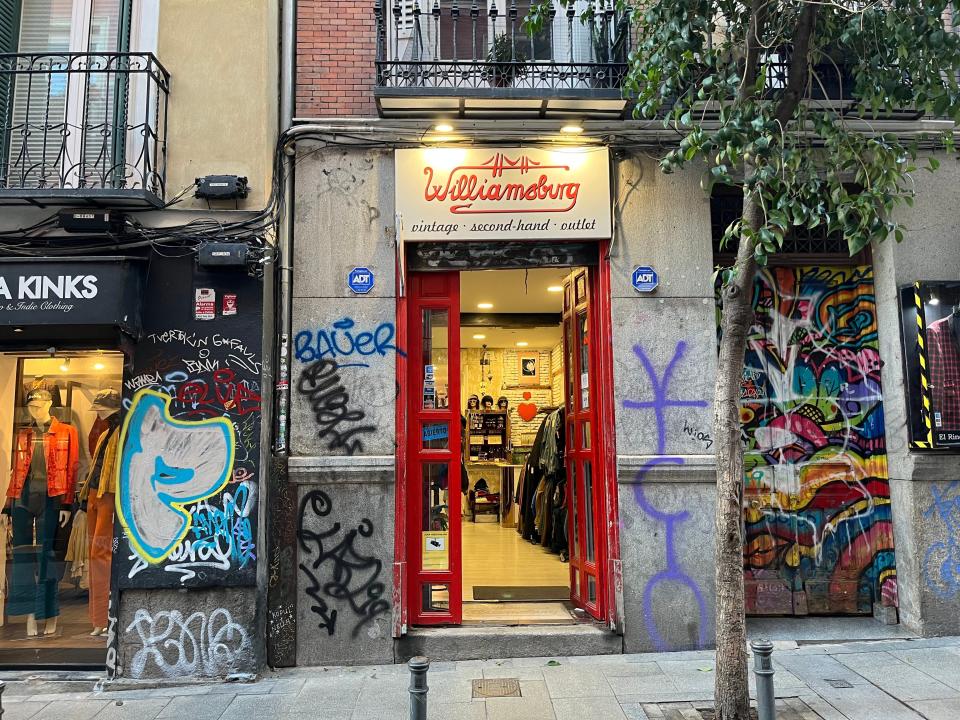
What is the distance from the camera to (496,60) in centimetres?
720

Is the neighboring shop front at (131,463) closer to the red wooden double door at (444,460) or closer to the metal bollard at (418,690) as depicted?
the red wooden double door at (444,460)

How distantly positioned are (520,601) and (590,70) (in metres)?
5.82

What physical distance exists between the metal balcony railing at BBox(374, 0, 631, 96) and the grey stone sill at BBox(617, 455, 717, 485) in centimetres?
373

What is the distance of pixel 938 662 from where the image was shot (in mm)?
6188

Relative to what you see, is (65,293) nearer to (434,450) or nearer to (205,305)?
(205,305)

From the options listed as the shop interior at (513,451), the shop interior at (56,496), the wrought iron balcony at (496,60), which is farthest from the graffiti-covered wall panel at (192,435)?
the wrought iron balcony at (496,60)

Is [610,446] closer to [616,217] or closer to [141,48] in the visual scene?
[616,217]

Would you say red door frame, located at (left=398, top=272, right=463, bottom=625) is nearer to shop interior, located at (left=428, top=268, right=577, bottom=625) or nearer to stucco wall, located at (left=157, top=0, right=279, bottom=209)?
shop interior, located at (left=428, top=268, right=577, bottom=625)

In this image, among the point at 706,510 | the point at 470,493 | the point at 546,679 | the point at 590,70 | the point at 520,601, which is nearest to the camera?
the point at 546,679

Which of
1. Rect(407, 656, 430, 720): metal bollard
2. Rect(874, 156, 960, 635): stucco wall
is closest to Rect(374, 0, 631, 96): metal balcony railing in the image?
Rect(874, 156, 960, 635): stucco wall

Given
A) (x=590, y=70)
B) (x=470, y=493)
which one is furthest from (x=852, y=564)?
(x=470, y=493)

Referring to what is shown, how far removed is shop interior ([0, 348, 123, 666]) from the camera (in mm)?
6781

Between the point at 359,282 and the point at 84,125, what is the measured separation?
2961 millimetres

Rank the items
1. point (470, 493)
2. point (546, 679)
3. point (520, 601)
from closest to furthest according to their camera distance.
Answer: point (546, 679), point (520, 601), point (470, 493)
